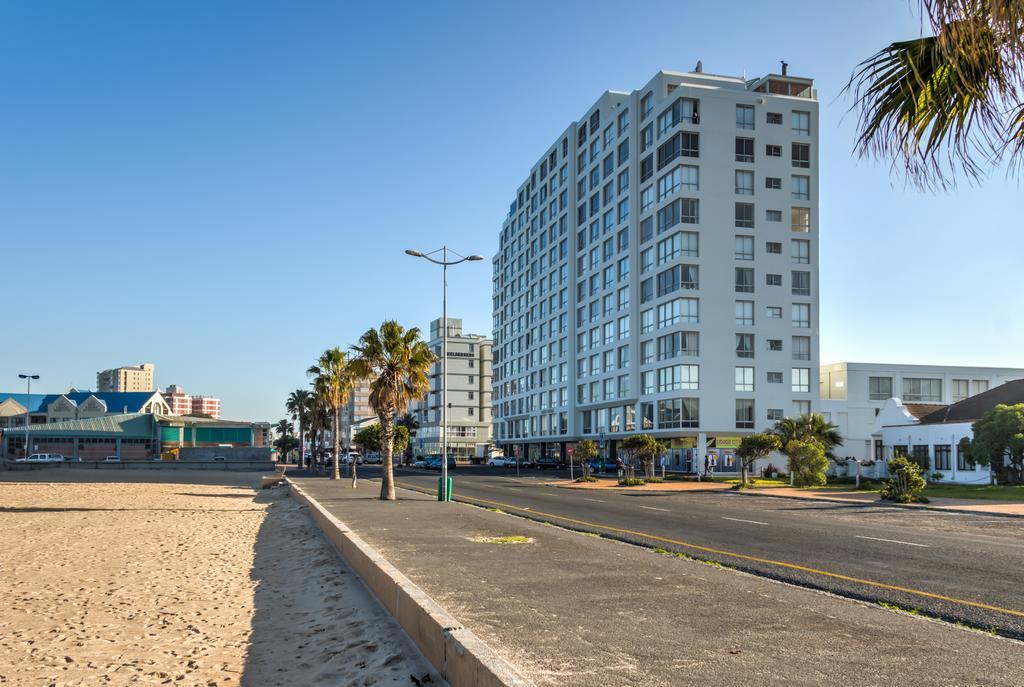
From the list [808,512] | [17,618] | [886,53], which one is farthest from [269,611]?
[808,512]

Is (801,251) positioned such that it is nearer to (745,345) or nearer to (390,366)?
(745,345)

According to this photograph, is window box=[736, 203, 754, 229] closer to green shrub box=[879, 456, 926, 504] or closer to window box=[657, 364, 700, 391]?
window box=[657, 364, 700, 391]

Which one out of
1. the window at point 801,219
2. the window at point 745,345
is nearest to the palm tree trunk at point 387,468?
the window at point 745,345

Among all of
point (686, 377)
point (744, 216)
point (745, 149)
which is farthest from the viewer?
point (745, 149)

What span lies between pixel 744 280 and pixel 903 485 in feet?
131

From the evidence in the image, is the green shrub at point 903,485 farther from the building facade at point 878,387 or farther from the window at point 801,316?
the building facade at point 878,387

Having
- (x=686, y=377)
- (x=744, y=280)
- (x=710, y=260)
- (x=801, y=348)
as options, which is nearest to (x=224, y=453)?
(x=686, y=377)

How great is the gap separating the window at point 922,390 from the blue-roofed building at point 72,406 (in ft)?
394

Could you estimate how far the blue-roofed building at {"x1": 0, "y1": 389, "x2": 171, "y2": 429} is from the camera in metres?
146

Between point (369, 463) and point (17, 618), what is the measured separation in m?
106

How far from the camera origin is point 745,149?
2825 inches

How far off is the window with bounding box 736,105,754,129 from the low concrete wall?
90867 millimetres

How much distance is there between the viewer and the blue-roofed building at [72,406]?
14612 centimetres

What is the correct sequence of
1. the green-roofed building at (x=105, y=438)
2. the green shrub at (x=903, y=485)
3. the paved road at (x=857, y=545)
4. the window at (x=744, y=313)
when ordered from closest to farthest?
the paved road at (x=857, y=545)
the green shrub at (x=903, y=485)
the window at (x=744, y=313)
the green-roofed building at (x=105, y=438)
